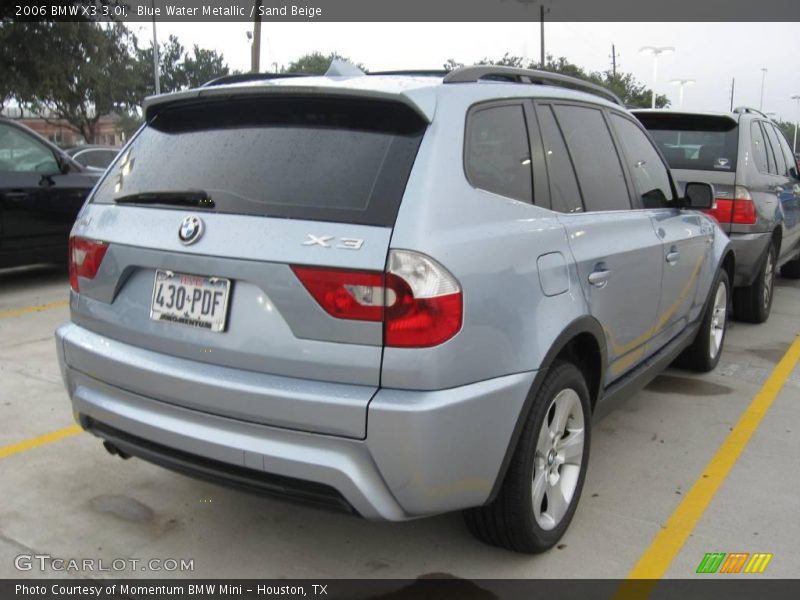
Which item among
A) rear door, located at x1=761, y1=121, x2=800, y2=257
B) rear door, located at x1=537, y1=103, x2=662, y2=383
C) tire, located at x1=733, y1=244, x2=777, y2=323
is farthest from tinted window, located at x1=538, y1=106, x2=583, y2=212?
rear door, located at x1=761, y1=121, x2=800, y2=257

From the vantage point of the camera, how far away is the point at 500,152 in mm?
2824

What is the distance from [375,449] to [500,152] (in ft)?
3.97

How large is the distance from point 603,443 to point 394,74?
7.53ft

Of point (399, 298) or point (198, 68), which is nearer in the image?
point (399, 298)

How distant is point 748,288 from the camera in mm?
6801

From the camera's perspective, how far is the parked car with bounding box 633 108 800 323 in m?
6.21

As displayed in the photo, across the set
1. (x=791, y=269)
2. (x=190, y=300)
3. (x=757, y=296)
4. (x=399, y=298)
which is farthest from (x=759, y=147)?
(x=190, y=300)

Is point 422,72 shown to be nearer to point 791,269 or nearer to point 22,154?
point 22,154

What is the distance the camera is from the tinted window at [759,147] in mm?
6547

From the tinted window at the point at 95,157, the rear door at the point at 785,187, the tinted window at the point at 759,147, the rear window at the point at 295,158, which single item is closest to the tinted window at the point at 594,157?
the rear window at the point at 295,158

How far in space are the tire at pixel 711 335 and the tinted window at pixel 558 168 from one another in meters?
2.19

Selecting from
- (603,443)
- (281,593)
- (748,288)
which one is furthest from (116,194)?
(748,288)

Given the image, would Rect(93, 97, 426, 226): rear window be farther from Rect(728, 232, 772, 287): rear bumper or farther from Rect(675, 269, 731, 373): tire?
Rect(728, 232, 772, 287): rear bumper

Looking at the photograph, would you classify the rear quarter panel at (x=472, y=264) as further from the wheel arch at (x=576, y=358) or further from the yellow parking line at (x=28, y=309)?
the yellow parking line at (x=28, y=309)
